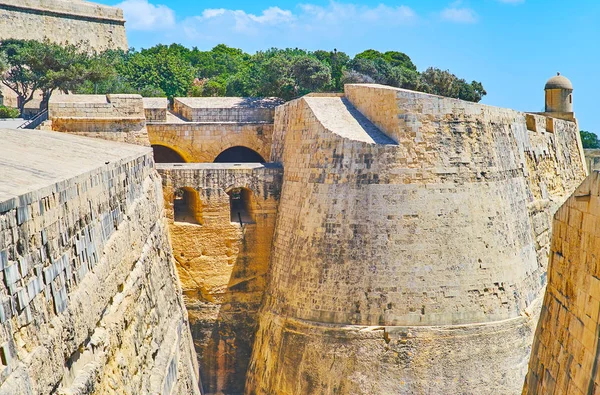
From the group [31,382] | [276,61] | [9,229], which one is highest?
[276,61]

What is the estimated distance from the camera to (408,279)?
16.5 m

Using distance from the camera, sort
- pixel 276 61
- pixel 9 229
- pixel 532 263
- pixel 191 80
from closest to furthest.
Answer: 1. pixel 9 229
2. pixel 532 263
3. pixel 276 61
4. pixel 191 80

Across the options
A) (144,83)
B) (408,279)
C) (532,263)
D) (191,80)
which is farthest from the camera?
(191,80)

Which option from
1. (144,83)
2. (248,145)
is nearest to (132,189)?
(248,145)

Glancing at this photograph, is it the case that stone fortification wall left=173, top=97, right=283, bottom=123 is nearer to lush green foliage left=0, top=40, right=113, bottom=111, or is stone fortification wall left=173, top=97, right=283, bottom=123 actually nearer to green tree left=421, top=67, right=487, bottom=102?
lush green foliage left=0, top=40, right=113, bottom=111

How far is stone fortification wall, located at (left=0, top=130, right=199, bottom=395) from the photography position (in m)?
6.16

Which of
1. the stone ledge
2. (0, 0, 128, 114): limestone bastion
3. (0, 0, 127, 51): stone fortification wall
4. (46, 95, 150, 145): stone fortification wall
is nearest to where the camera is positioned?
(46, 95, 150, 145): stone fortification wall

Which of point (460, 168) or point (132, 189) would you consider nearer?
point (132, 189)

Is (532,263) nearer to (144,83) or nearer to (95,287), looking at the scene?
(95,287)

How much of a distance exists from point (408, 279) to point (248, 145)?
25.3 feet

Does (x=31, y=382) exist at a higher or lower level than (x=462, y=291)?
higher

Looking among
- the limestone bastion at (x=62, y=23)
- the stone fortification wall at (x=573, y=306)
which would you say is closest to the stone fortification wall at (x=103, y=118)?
the stone fortification wall at (x=573, y=306)

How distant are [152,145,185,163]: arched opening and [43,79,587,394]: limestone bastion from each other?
3.94 metres

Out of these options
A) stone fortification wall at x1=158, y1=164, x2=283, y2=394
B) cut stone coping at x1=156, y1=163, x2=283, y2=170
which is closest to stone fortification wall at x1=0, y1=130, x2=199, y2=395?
cut stone coping at x1=156, y1=163, x2=283, y2=170
